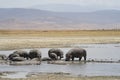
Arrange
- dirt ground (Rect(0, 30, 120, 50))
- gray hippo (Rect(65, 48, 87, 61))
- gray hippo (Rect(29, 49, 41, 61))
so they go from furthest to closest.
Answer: dirt ground (Rect(0, 30, 120, 50)) < gray hippo (Rect(29, 49, 41, 61)) < gray hippo (Rect(65, 48, 87, 61))

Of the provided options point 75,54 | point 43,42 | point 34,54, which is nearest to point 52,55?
point 34,54

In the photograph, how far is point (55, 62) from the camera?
29.0 m

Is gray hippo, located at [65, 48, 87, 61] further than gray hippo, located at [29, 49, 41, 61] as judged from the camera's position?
No

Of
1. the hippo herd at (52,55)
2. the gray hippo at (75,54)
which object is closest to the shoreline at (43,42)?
the hippo herd at (52,55)

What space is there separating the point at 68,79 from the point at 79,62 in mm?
8861

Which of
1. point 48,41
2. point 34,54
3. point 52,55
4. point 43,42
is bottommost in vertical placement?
point 52,55

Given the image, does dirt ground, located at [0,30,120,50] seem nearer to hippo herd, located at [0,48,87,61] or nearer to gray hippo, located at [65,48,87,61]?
hippo herd, located at [0,48,87,61]

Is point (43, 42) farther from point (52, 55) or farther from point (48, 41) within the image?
point (52, 55)

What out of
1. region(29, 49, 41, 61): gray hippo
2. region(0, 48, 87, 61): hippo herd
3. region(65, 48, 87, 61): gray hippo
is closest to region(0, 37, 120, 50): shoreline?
region(0, 48, 87, 61): hippo herd

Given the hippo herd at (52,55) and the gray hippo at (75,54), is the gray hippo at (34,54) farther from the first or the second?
the gray hippo at (75,54)

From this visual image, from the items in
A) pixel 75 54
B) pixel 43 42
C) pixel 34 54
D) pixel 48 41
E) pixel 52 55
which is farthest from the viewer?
pixel 48 41

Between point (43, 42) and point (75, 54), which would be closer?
point (75, 54)

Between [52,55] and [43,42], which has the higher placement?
[43,42]

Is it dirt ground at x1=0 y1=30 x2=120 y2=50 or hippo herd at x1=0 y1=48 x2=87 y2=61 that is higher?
dirt ground at x1=0 y1=30 x2=120 y2=50
